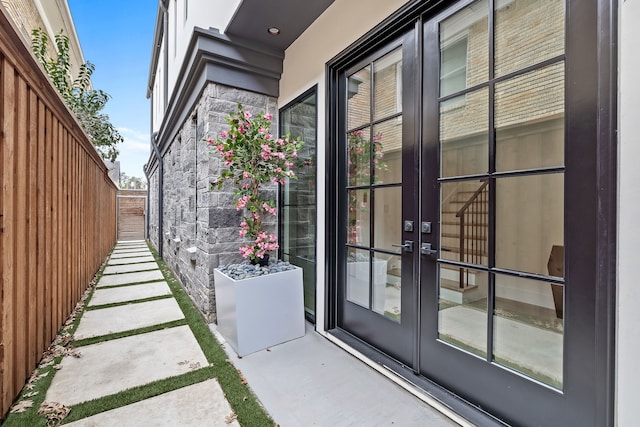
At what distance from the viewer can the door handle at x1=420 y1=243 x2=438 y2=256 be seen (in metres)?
1.77

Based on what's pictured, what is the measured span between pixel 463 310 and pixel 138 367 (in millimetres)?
2276

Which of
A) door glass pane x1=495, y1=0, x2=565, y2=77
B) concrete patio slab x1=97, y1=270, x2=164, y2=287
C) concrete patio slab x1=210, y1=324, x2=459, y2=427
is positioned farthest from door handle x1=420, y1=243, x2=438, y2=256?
concrete patio slab x1=97, y1=270, x2=164, y2=287

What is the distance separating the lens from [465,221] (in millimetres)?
1759

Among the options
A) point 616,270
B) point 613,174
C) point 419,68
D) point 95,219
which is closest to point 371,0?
point 419,68

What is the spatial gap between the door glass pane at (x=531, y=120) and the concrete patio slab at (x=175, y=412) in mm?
2023

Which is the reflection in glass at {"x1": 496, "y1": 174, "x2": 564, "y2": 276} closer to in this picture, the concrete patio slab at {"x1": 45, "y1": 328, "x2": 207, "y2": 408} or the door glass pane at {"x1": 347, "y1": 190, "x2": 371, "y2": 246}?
the door glass pane at {"x1": 347, "y1": 190, "x2": 371, "y2": 246}

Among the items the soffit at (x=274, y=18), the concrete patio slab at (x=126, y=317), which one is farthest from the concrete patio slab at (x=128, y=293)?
the soffit at (x=274, y=18)

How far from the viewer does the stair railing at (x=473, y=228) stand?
1.61m

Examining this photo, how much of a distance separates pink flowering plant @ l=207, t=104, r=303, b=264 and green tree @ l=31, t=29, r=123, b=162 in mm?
2785

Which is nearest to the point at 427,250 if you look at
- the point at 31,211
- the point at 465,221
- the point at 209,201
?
the point at 465,221

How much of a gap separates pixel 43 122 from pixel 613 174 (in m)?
3.45

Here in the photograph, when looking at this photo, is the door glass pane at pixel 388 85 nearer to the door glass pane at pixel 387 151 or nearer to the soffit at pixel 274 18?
the door glass pane at pixel 387 151

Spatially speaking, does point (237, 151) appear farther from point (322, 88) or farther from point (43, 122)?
point (43, 122)

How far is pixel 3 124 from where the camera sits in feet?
5.20
